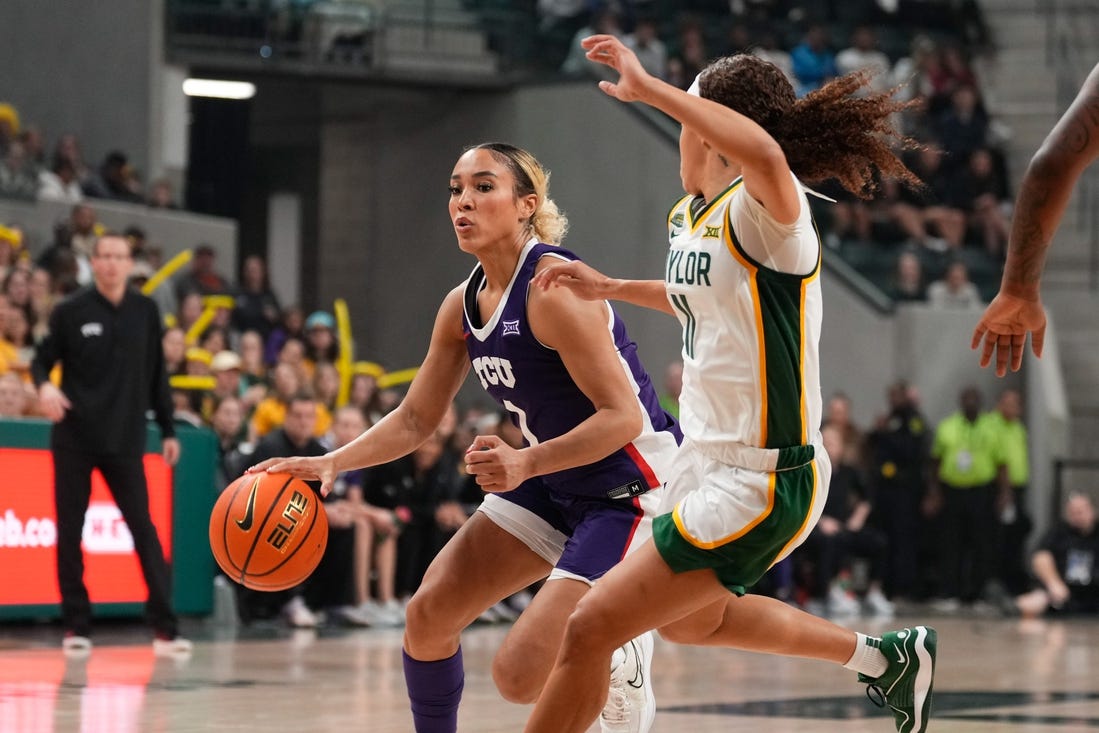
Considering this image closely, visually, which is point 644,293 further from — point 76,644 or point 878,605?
point 878,605

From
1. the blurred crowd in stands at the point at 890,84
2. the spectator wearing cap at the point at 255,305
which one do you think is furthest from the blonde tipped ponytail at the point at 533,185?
the blurred crowd in stands at the point at 890,84

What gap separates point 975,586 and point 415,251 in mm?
7986

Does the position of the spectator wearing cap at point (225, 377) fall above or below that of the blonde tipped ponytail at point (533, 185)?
below

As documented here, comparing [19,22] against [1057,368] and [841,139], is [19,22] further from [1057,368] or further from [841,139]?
[841,139]

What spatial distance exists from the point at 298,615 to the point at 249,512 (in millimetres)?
6758

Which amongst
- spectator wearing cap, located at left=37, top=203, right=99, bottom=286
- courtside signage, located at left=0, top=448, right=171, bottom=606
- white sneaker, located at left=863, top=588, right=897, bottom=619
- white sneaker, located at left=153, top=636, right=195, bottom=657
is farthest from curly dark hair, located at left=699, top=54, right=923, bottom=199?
white sneaker, located at left=863, top=588, right=897, bottom=619

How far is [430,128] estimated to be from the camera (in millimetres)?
20797

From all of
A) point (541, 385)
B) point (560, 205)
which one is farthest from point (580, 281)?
point (560, 205)

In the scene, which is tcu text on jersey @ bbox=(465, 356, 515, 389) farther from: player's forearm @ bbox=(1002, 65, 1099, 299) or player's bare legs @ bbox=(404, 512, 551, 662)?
player's forearm @ bbox=(1002, 65, 1099, 299)

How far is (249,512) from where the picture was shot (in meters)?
5.07

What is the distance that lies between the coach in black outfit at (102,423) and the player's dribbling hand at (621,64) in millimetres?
5849

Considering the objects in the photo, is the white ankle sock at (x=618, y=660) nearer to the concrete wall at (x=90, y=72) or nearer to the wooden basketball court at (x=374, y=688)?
the wooden basketball court at (x=374, y=688)

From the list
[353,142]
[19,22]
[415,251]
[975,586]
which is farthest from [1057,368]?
[19,22]

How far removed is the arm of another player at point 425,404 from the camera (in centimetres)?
526
